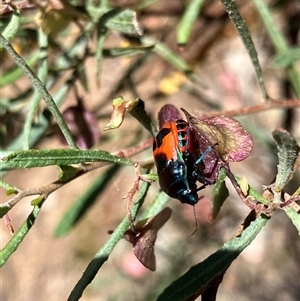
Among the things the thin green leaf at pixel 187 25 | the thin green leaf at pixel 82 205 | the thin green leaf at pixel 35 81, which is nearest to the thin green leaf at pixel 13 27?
the thin green leaf at pixel 35 81

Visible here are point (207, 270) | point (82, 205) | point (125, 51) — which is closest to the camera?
point (207, 270)

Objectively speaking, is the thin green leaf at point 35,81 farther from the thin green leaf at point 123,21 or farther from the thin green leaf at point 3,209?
the thin green leaf at point 123,21

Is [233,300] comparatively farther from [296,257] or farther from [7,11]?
[7,11]

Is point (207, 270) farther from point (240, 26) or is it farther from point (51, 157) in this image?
point (240, 26)

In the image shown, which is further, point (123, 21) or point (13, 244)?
point (123, 21)

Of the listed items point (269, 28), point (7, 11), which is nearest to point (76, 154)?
point (7, 11)

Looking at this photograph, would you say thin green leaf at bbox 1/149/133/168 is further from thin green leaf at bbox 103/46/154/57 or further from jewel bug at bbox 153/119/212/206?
thin green leaf at bbox 103/46/154/57

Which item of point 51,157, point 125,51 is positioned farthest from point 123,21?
point 51,157
